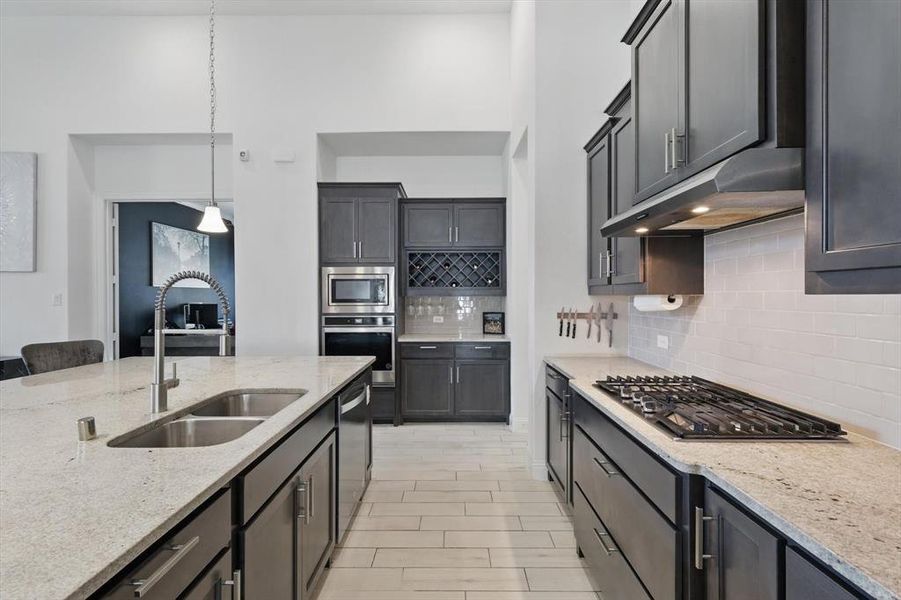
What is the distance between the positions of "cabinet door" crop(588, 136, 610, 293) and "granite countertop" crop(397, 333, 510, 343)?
167cm

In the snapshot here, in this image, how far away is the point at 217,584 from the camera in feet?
3.57

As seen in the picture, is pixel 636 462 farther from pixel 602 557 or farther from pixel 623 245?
pixel 623 245

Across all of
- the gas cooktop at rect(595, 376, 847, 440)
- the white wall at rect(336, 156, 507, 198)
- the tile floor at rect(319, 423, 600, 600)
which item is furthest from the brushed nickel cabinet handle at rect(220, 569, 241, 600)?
the white wall at rect(336, 156, 507, 198)

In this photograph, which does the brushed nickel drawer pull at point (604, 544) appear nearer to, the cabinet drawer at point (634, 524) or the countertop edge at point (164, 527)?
the cabinet drawer at point (634, 524)

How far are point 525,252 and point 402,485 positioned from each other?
7.99 ft

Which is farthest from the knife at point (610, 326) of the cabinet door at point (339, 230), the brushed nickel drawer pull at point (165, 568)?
the brushed nickel drawer pull at point (165, 568)

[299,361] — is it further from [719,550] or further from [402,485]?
[719,550]

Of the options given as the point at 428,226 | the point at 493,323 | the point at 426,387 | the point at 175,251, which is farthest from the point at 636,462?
the point at 175,251

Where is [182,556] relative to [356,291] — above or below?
below

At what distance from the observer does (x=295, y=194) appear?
4.73m

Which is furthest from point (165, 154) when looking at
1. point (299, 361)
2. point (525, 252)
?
point (525, 252)

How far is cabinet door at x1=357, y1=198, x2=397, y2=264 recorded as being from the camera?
4.75 metres

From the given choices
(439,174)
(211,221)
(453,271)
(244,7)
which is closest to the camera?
(211,221)

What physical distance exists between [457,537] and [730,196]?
2156 mm
